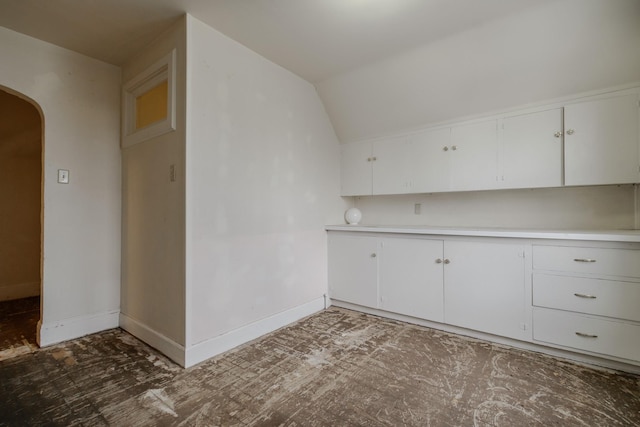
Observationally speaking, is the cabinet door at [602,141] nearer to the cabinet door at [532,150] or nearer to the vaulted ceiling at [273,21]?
the cabinet door at [532,150]

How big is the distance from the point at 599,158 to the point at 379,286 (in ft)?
7.05

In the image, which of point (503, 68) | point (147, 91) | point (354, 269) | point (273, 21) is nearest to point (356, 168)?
point (354, 269)

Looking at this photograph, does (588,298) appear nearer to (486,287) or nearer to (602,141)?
(486,287)

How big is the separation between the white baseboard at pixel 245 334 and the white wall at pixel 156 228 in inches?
4.1

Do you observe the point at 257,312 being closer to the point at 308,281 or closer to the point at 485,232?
the point at 308,281

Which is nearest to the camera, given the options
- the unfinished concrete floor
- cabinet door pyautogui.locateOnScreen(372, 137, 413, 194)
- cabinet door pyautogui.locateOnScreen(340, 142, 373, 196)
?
the unfinished concrete floor

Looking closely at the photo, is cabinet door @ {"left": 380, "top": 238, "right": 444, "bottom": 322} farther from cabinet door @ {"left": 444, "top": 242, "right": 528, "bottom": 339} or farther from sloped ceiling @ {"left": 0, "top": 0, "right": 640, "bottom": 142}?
sloped ceiling @ {"left": 0, "top": 0, "right": 640, "bottom": 142}

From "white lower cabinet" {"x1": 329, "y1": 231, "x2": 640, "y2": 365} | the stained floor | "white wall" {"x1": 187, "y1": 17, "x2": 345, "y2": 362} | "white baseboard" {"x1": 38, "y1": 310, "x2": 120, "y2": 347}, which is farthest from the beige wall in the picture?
"white lower cabinet" {"x1": 329, "y1": 231, "x2": 640, "y2": 365}

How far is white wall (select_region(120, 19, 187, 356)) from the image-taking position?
6.97 ft

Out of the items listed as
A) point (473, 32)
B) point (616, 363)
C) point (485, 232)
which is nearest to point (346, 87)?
point (473, 32)

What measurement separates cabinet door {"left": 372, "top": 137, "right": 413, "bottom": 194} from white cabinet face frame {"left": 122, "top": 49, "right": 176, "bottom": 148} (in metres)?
2.22

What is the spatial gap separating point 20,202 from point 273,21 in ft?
13.0

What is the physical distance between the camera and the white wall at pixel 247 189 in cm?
215

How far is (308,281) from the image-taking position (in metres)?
3.15
